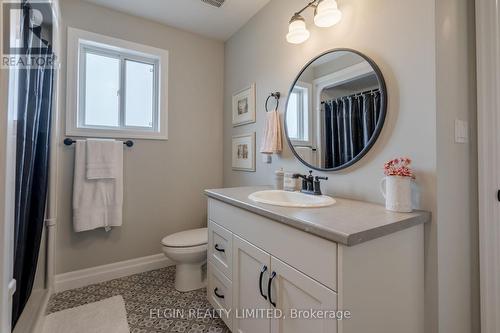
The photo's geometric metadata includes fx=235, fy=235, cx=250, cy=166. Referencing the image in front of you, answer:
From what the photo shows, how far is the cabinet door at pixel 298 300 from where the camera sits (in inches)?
32.2

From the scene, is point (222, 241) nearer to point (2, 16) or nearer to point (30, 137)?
point (30, 137)

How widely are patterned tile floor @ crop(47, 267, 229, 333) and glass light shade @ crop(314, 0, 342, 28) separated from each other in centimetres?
197

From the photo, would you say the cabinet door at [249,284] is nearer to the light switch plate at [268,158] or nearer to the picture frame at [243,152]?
the light switch plate at [268,158]

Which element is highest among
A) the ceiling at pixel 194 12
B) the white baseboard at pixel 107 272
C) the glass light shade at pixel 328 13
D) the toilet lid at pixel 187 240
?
the ceiling at pixel 194 12

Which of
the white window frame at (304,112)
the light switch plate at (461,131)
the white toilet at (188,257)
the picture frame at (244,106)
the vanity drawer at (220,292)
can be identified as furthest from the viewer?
the picture frame at (244,106)

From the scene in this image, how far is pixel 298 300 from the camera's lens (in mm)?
945

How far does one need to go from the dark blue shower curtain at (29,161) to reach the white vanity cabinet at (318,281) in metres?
1.08

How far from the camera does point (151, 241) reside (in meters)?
2.34

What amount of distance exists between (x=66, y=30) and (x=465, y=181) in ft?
9.66

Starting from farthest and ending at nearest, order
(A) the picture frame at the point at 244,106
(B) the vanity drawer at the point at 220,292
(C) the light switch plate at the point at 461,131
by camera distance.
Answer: (A) the picture frame at the point at 244,106 → (B) the vanity drawer at the point at 220,292 → (C) the light switch plate at the point at 461,131

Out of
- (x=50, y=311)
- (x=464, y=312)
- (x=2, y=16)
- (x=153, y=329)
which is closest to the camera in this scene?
(x=2, y=16)

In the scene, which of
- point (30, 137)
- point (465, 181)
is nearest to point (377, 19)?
point (465, 181)

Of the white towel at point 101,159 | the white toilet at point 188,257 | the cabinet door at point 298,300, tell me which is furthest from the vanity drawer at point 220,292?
the white towel at point 101,159

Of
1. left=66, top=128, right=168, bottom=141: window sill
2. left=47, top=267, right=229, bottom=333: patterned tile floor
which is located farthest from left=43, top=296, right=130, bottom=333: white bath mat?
left=66, top=128, right=168, bottom=141: window sill
